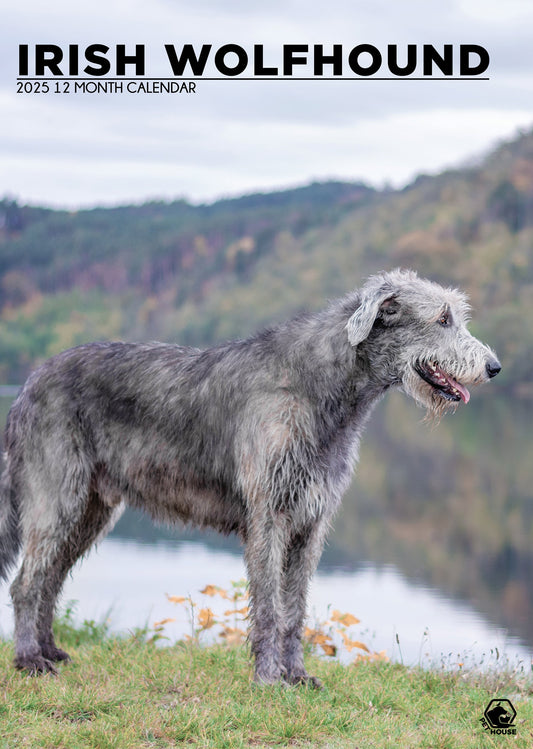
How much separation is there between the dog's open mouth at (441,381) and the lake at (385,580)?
6.86ft

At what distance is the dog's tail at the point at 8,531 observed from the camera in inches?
276

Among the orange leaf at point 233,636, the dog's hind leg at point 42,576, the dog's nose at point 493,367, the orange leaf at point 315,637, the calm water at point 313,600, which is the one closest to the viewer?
the dog's nose at point 493,367

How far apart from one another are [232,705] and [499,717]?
1603 millimetres

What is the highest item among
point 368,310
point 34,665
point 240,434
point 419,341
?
point 368,310

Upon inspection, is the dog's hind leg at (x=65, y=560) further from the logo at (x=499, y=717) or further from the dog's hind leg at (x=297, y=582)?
the logo at (x=499, y=717)

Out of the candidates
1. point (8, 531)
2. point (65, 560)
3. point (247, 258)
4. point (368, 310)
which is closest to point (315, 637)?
point (65, 560)

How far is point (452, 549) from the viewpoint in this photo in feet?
55.0

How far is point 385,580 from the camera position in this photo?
46.7 ft

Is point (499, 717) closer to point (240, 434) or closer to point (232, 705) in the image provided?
point (232, 705)

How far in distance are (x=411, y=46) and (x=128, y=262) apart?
442ft

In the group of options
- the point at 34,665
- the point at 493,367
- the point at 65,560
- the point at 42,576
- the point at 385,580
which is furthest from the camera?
the point at 385,580

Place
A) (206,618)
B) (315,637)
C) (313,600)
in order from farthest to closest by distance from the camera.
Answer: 1. (313,600)
2. (206,618)
3. (315,637)

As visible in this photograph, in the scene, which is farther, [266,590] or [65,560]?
[65,560]

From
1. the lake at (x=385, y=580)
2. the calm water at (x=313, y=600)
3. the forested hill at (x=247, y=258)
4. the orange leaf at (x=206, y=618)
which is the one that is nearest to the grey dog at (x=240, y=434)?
the lake at (x=385, y=580)
